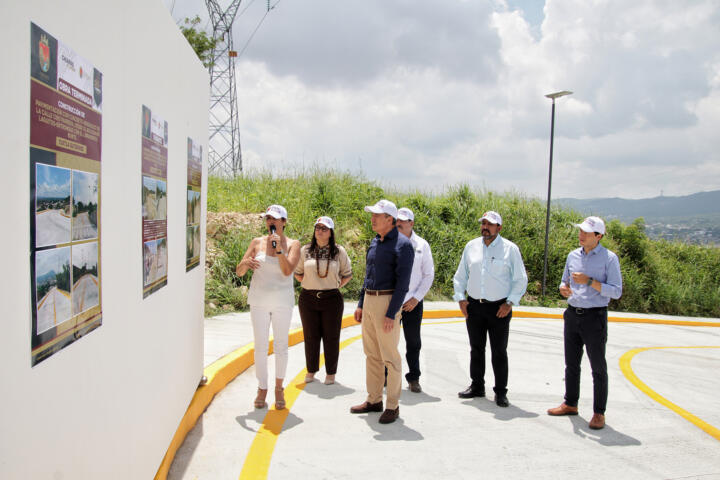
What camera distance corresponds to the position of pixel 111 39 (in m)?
2.63

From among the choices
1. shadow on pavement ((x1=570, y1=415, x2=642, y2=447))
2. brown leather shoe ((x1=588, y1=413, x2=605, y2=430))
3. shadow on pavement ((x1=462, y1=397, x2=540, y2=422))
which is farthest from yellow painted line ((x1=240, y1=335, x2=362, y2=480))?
brown leather shoe ((x1=588, y1=413, x2=605, y2=430))

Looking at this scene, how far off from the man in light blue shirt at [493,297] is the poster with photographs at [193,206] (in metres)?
2.86

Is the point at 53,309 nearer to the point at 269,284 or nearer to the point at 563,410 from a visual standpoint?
the point at 269,284

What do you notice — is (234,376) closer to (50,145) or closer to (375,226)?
(375,226)

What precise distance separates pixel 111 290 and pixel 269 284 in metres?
2.57

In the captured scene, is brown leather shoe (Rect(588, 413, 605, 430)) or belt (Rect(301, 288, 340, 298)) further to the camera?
belt (Rect(301, 288, 340, 298))

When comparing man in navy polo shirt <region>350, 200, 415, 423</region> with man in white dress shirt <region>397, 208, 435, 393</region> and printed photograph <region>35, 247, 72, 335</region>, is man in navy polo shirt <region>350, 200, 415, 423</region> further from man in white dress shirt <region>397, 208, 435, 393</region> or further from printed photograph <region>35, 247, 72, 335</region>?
printed photograph <region>35, 247, 72, 335</region>

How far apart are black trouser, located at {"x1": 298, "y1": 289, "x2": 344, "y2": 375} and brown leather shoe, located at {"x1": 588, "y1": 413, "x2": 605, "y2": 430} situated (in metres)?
2.71

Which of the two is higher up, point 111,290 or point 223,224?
point 223,224

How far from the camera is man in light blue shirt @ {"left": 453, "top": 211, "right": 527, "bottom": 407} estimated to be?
5688 mm

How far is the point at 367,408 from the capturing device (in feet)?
17.4

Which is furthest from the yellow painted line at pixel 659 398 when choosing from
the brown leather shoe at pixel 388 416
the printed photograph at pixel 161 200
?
the printed photograph at pixel 161 200

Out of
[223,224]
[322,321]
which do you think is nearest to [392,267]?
[322,321]

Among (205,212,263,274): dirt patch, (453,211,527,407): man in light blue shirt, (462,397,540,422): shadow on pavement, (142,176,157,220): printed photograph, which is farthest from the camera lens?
(205,212,263,274): dirt patch
